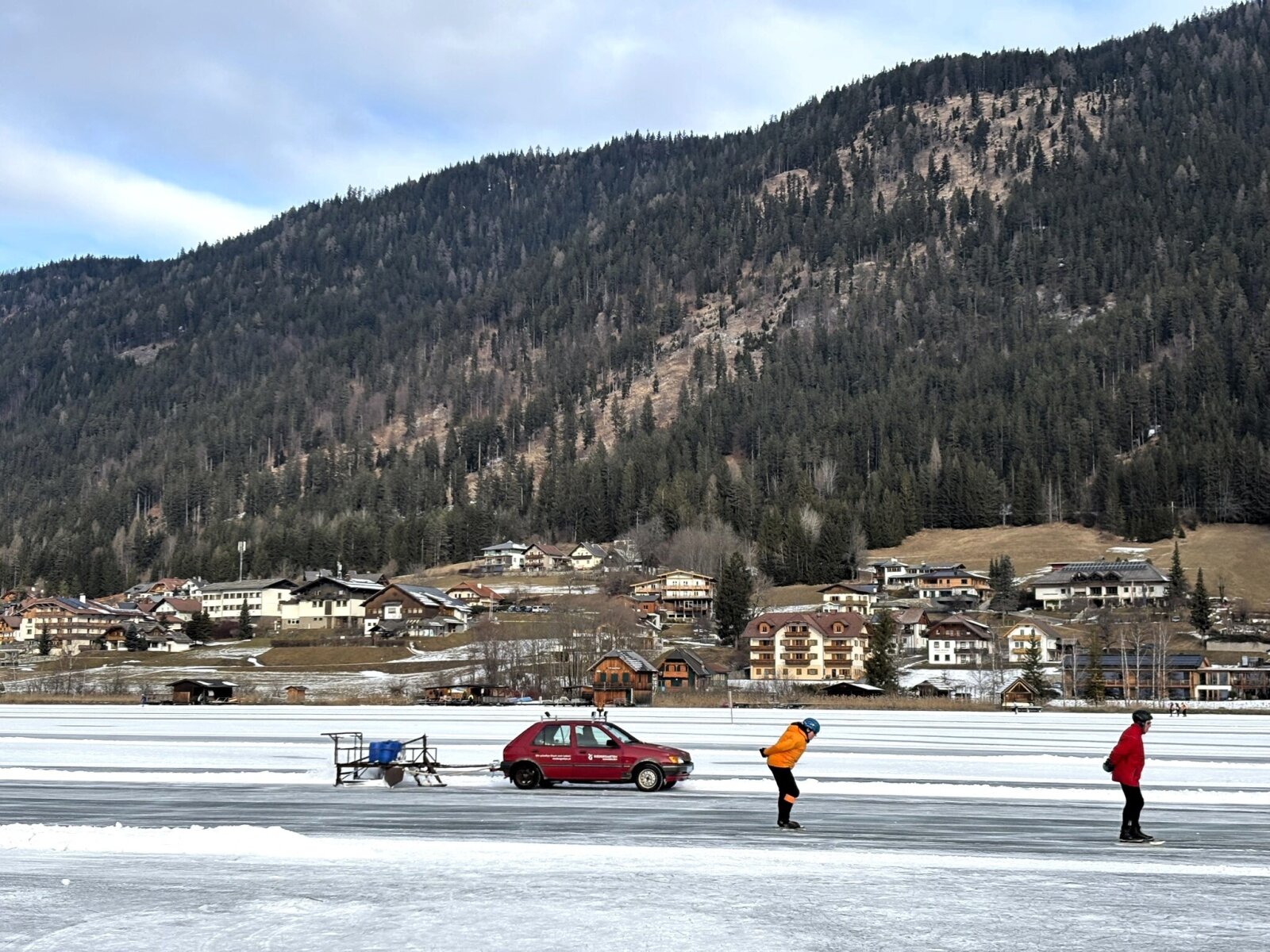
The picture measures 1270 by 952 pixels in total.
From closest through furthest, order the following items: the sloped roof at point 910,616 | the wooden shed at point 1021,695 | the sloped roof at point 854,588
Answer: the wooden shed at point 1021,695, the sloped roof at point 910,616, the sloped roof at point 854,588

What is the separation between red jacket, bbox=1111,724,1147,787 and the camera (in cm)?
1867

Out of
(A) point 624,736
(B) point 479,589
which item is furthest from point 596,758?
(B) point 479,589

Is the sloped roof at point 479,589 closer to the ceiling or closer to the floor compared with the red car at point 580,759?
closer to the ceiling

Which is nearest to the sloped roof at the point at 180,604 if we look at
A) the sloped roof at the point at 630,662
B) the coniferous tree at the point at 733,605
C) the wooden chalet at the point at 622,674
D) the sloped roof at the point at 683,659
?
the coniferous tree at the point at 733,605

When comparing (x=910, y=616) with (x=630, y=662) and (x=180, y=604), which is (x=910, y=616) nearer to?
(x=630, y=662)

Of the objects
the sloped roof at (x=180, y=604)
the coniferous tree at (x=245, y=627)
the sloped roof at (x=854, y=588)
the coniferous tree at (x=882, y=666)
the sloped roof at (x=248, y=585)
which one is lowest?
the coniferous tree at (x=882, y=666)

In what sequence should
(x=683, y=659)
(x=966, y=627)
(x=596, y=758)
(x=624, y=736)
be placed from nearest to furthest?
(x=596, y=758)
(x=624, y=736)
(x=683, y=659)
(x=966, y=627)

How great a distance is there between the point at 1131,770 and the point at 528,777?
13.9 meters

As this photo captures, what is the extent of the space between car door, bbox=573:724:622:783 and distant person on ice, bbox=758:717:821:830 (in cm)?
800

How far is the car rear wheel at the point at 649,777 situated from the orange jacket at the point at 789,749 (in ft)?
25.0

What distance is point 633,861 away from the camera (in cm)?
1731

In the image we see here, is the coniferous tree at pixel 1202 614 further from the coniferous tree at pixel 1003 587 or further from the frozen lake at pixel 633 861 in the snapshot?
the frozen lake at pixel 633 861

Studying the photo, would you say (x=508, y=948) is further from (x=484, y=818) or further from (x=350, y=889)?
(x=484, y=818)

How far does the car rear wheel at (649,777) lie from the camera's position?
27.3m
